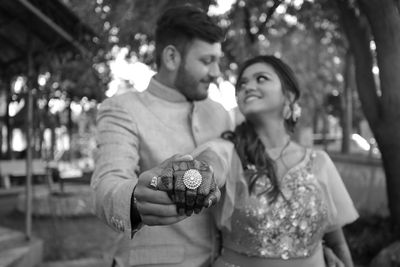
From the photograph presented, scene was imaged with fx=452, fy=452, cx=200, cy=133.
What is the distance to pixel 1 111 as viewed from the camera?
19.0m

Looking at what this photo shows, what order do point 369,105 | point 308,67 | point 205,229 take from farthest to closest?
point 308,67
point 369,105
point 205,229

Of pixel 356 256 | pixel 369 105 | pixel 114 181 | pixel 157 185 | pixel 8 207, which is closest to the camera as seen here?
pixel 157 185

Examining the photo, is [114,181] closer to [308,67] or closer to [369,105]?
[369,105]

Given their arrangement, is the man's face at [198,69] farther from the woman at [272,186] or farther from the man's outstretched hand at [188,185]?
the man's outstretched hand at [188,185]

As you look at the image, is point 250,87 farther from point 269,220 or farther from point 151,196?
point 151,196

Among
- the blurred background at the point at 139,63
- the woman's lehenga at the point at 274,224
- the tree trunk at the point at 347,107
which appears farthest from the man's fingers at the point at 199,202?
the tree trunk at the point at 347,107

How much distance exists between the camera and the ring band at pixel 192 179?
3.35 feet

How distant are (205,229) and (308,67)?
39.6 ft

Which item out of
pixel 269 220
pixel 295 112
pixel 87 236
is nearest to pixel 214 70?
pixel 295 112

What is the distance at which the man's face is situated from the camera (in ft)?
6.15

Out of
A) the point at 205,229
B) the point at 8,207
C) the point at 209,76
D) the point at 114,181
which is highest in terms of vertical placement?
the point at 209,76

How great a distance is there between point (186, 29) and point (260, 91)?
403 millimetres

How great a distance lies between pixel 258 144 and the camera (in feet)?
6.30

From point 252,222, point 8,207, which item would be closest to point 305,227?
point 252,222
